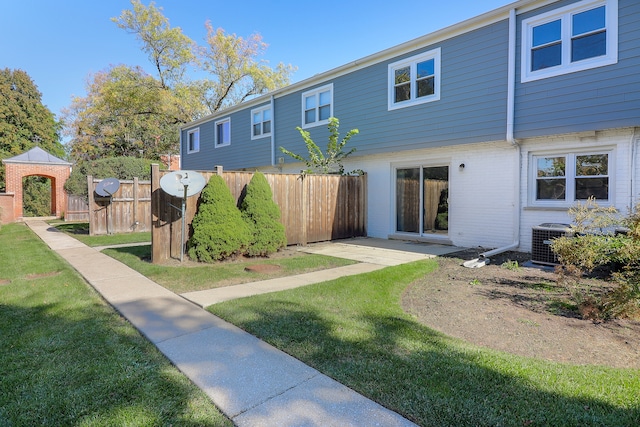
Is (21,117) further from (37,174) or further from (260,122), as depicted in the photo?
(260,122)

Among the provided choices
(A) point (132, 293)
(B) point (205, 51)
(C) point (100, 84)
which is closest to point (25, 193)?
(C) point (100, 84)

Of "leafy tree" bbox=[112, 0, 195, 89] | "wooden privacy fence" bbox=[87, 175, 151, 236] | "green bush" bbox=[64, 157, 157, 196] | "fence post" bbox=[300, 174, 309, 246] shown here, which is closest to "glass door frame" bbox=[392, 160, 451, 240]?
"fence post" bbox=[300, 174, 309, 246]

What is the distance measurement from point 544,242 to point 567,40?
4.13 meters

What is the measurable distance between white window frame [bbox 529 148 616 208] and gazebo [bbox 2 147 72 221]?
2169cm

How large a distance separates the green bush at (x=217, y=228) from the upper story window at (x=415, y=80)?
18.4 ft

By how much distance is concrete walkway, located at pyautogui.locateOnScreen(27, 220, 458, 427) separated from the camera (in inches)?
85.6

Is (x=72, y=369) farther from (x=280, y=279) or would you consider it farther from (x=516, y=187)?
(x=516, y=187)

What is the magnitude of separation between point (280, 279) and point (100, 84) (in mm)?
29009

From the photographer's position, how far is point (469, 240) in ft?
29.9

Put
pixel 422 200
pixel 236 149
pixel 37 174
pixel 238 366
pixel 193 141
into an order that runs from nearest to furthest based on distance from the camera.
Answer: pixel 238 366
pixel 422 200
pixel 236 149
pixel 193 141
pixel 37 174

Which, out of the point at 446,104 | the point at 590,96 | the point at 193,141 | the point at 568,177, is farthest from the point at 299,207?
the point at 193,141

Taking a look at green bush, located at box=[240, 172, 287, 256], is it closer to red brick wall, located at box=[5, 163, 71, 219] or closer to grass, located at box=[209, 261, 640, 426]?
grass, located at box=[209, 261, 640, 426]

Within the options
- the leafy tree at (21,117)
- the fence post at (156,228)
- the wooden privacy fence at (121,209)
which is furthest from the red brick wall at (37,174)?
the fence post at (156,228)

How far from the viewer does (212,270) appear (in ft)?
21.1
